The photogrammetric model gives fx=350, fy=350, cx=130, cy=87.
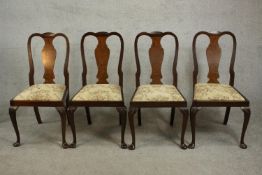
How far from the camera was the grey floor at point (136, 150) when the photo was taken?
274cm

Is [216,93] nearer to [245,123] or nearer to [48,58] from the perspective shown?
[245,123]

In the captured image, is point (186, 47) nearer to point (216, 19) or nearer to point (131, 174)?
point (216, 19)

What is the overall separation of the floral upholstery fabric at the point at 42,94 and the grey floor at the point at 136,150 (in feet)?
1.41

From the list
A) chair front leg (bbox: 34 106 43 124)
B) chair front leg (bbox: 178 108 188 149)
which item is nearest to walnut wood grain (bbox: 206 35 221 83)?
chair front leg (bbox: 178 108 188 149)

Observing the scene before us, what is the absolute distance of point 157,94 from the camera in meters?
3.05

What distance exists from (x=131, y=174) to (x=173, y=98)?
2.50 ft

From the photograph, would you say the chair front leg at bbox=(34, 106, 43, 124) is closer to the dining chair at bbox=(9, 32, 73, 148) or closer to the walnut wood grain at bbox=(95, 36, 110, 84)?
the dining chair at bbox=(9, 32, 73, 148)

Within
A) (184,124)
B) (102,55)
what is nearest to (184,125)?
(184,124)

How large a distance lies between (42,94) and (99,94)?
0.51 meters

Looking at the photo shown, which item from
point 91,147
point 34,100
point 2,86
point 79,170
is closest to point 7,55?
point 2,86

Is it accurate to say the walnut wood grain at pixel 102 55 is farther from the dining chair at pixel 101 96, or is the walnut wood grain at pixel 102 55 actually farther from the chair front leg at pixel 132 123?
the chair front leg at pixel 132 123

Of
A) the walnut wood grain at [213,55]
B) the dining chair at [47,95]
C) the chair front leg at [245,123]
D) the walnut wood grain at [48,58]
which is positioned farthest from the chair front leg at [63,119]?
the chair front leg at [245,123]

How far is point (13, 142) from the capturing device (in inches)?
127

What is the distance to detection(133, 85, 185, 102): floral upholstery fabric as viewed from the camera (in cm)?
301
